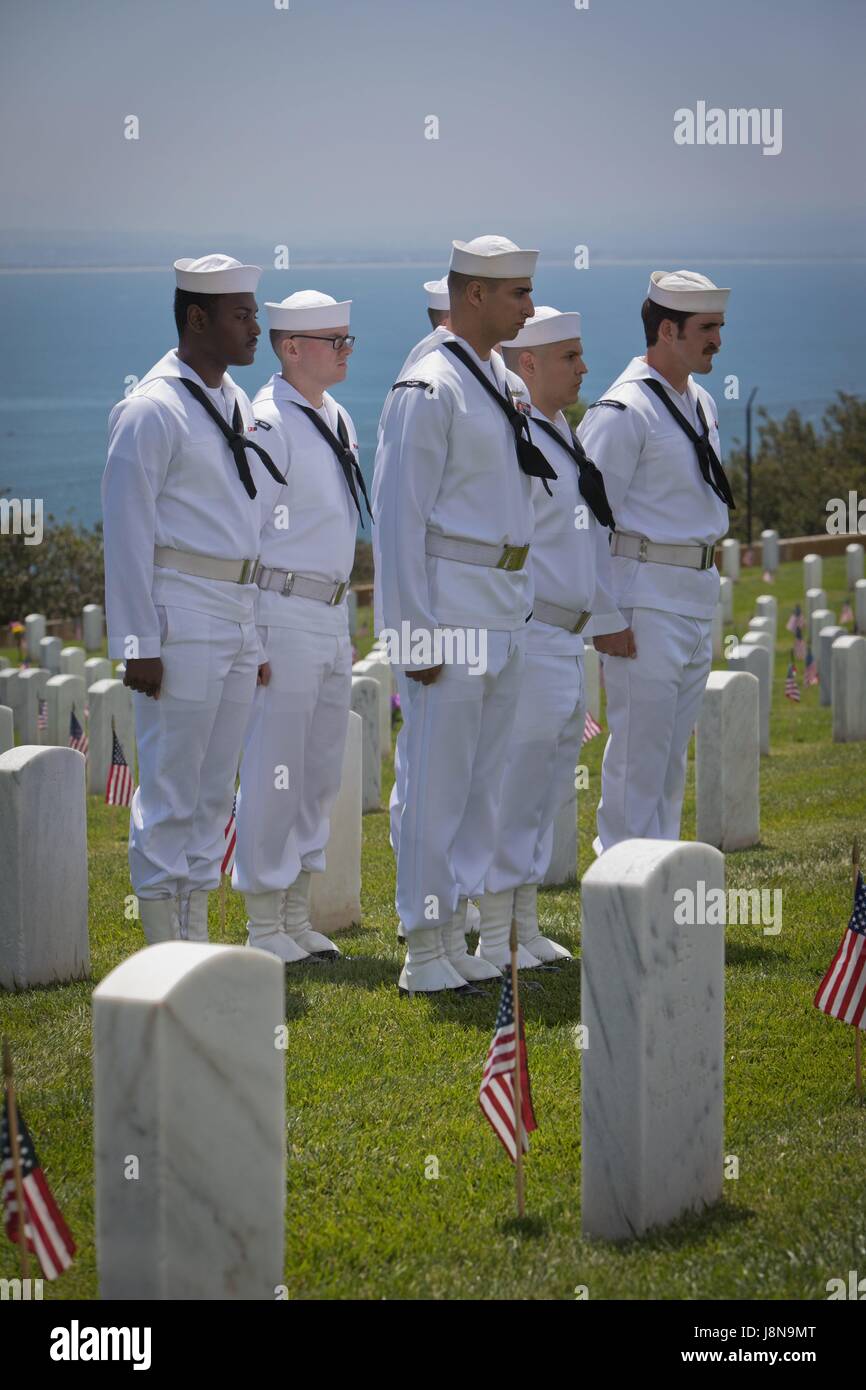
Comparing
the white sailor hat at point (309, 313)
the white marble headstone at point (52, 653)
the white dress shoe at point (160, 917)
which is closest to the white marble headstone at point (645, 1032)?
the white dress shoe at point (160, 917)

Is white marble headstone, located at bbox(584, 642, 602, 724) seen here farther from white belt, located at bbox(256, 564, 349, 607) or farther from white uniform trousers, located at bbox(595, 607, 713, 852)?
white belt, located at bbox(256, 564, 349, 607)

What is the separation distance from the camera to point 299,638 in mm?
6977

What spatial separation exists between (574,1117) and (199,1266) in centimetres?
180

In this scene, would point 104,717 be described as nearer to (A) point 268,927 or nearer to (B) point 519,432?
(A) point 268,927

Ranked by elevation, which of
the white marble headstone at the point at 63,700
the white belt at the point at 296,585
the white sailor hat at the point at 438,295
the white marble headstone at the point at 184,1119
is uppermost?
the white sailor hat at the point at 438,295

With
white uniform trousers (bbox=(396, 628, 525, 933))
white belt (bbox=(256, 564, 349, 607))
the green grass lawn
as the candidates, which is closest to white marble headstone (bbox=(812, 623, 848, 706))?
the green grass lawn

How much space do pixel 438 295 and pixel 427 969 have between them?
10.0 ft

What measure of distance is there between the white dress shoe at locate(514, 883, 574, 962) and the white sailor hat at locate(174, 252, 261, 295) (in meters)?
2.42

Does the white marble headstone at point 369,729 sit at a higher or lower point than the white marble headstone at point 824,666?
higher

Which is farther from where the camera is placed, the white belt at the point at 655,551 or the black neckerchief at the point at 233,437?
the white belt at the point at 655,551

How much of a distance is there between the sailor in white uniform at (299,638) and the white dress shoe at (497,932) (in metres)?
0.69

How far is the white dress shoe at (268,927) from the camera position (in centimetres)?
695

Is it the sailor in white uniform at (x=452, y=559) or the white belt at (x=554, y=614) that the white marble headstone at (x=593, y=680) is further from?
the sailor in white uniform at (x=452, y=559)
